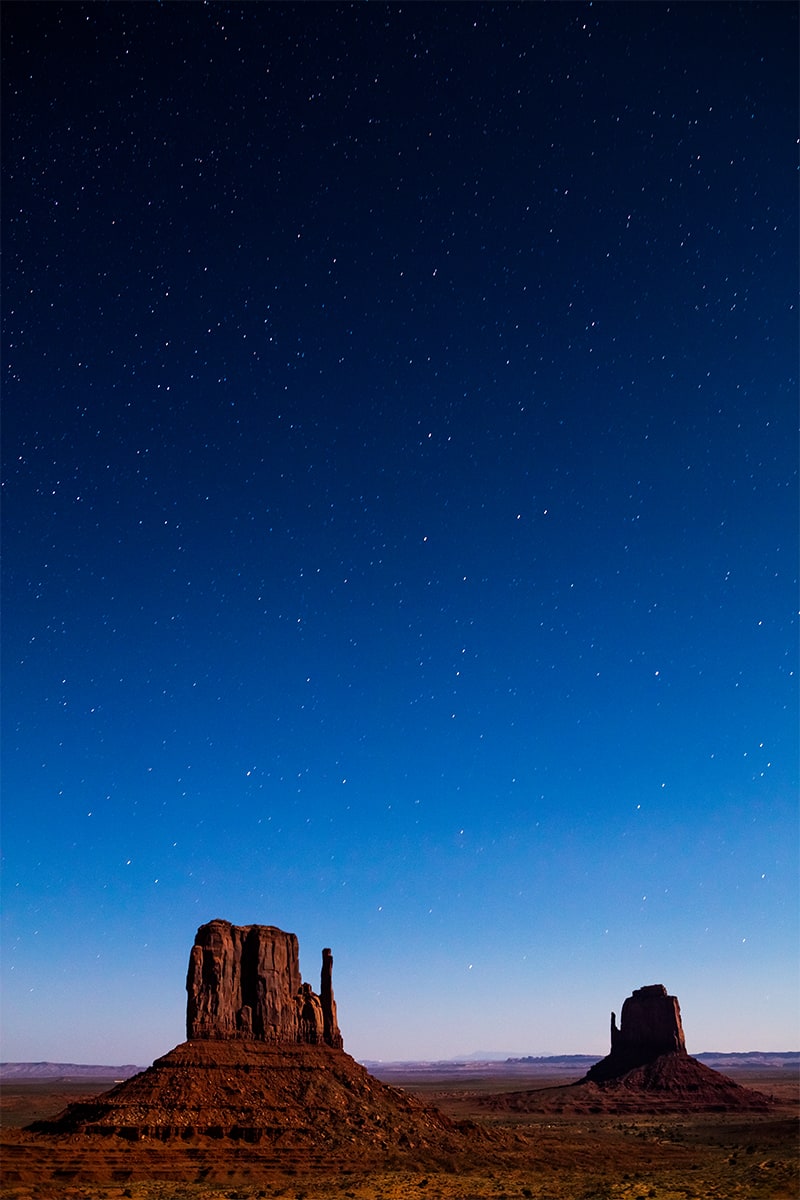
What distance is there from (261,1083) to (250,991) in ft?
30.4

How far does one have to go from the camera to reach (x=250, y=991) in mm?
78188

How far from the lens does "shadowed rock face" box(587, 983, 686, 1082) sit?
154 meters

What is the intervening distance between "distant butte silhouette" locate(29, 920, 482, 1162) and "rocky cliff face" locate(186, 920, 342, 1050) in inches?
3.4

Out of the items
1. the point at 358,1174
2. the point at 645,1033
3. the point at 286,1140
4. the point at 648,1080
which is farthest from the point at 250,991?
the point at 645,1033

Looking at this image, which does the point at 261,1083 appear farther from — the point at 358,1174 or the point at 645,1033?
the point at 645,1033

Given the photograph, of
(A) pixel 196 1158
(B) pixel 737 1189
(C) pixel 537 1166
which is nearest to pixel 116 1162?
(A) pixel 196 1158

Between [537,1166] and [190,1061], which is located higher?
[190,1061]

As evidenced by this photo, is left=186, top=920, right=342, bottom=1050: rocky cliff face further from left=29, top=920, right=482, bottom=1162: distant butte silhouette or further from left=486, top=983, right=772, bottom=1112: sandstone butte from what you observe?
left=486, top=983, right=772, bottom=1112: sandstone butte

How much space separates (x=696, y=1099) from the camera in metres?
137

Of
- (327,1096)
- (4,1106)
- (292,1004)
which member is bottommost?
(4,1106)

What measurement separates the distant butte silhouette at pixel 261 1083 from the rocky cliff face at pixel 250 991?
0.09m

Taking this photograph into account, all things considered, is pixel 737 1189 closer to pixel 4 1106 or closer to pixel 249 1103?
pixel 249 1103

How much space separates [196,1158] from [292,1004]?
65.0 ft

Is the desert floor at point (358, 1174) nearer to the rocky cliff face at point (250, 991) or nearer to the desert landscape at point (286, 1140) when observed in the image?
the desert landscape at point (286, 1140)
